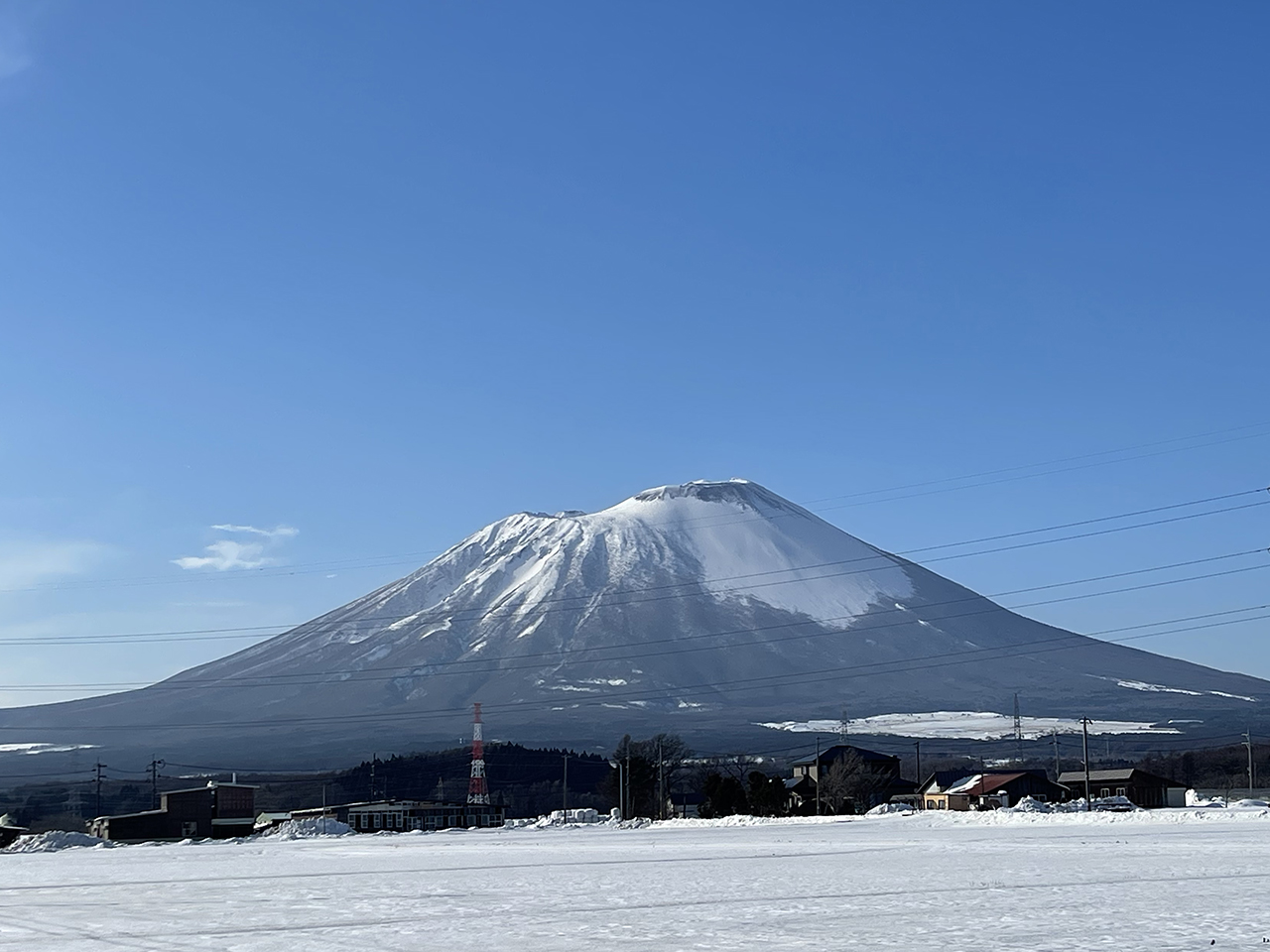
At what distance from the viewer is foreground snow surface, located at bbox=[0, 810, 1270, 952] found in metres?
15.1

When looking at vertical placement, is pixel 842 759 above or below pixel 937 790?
above

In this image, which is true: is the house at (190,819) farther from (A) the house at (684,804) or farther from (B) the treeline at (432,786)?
(B) the treeline at (432,786)

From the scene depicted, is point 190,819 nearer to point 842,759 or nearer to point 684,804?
point 684,804

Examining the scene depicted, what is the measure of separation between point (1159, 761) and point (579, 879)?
130876 mm

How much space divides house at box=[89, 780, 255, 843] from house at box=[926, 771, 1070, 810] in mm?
45048

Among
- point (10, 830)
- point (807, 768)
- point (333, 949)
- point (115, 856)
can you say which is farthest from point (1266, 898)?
point (807, 768)

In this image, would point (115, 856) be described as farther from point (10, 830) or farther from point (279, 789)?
point (279, 789)

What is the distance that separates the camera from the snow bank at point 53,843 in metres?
60.1

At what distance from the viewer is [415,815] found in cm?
8775

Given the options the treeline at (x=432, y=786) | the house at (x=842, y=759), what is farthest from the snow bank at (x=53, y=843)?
the treeline at (x=432, y=786)

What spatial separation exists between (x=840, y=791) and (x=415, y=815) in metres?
27.4

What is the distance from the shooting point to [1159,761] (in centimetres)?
14175

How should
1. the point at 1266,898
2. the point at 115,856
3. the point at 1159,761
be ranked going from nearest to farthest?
the point at 1266,898, the point at 115,856, the point at 1159,761

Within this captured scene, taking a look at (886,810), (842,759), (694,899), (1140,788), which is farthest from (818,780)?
(694,899)
